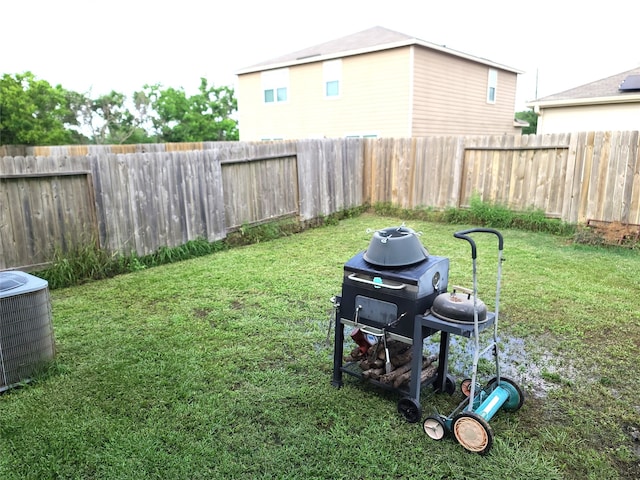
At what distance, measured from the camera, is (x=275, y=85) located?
16.9 meters

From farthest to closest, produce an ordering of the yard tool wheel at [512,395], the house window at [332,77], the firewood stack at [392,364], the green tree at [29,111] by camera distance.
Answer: the green tree at [29,111], the house window at [332,77], the firewood stack at [392,364], the yard tool wheel at [512,395]

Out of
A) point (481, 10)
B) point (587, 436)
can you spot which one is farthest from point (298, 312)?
point (481, 10)

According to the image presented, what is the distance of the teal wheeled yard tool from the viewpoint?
240 centimetres

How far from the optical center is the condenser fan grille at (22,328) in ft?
9.68

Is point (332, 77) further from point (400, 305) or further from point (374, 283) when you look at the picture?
point (400, 305)

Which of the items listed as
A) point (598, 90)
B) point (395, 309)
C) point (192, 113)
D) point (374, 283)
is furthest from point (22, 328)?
point (192, 113)

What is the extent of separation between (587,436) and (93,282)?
16.9 ft

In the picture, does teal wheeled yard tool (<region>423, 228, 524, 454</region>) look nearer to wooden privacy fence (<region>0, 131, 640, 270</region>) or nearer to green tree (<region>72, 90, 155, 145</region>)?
wooden privacy fence (<region>0, 131, 640, 270</region>)

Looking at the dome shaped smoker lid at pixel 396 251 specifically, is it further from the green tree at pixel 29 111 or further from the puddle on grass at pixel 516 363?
the green tree at pixel 29 111

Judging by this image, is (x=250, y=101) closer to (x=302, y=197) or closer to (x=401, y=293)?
(x=302, y=197)

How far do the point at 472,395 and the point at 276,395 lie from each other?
124 cm

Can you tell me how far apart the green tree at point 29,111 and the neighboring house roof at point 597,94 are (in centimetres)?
2065

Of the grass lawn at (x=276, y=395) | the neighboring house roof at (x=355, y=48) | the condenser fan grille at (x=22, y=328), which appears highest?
the neighboring house roof at (x=355, y=48)

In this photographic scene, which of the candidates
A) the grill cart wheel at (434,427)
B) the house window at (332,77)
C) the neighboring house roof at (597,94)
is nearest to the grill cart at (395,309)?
the grill cart wheel at (434,427)
